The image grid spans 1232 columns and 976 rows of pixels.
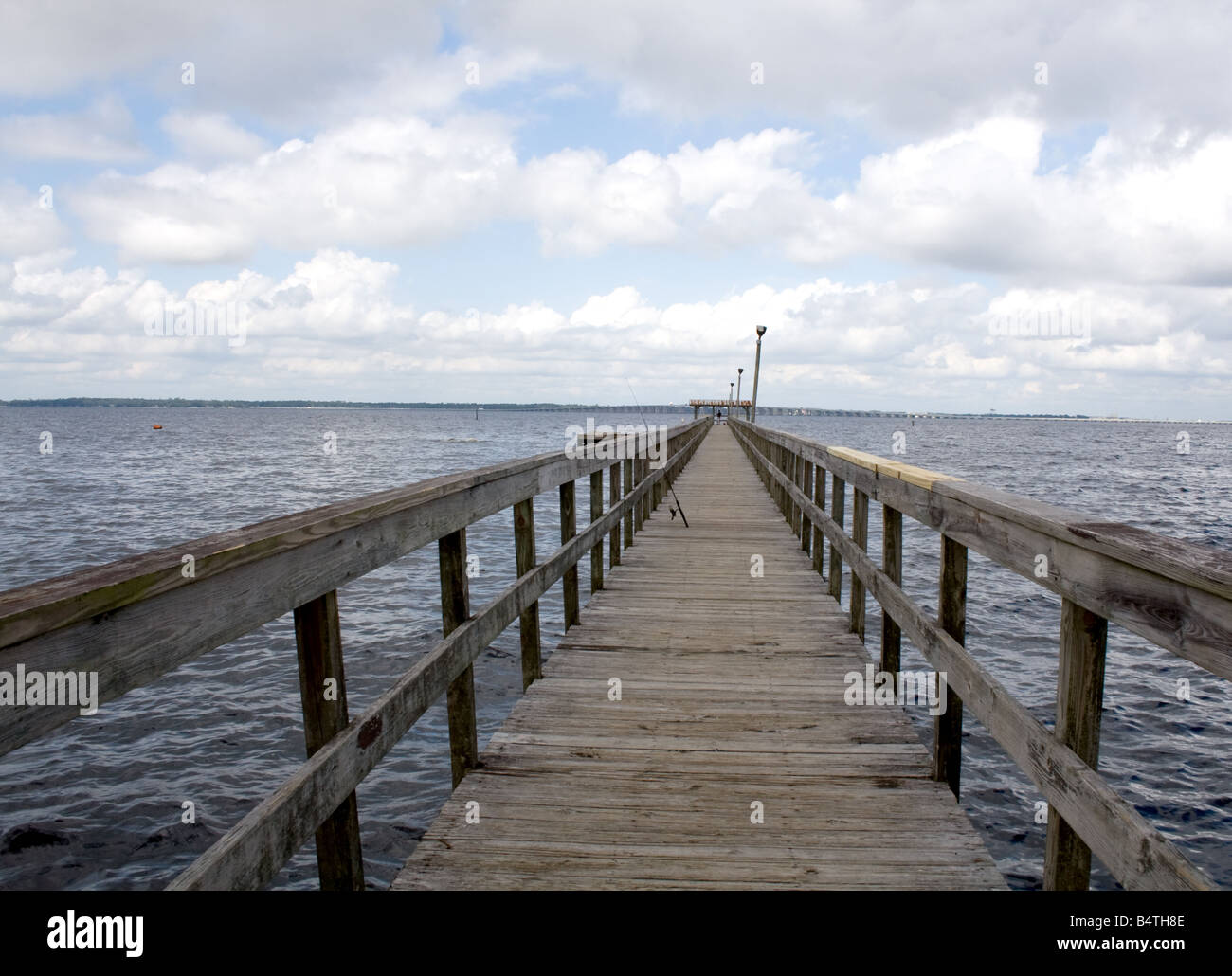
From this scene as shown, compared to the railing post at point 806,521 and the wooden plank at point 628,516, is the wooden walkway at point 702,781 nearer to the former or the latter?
the railing post at point 806,521

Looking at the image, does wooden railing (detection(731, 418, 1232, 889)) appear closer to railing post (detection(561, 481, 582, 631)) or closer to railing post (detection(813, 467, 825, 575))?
railing post (detection(561, 481, 582, 631))

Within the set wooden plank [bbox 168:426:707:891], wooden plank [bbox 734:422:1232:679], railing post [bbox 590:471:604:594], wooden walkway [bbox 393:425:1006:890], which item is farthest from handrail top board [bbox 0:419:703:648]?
railing post [bbox 590:471:604:594]

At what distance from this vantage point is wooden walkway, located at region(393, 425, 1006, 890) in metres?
2.76

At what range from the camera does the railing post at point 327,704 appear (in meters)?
2.14

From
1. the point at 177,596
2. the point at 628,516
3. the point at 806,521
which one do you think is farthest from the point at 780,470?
the point at 177,596

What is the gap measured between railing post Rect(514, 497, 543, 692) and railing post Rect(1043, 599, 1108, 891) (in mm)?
2509

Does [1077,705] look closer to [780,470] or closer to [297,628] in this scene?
[297,628]

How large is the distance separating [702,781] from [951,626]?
3.97 feet

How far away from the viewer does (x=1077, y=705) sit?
2.13 metres

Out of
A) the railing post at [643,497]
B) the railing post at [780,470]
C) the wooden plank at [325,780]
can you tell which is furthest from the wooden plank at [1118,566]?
the railing post at [780,470]

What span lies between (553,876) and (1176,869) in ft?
5.88

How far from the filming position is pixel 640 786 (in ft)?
11.1
